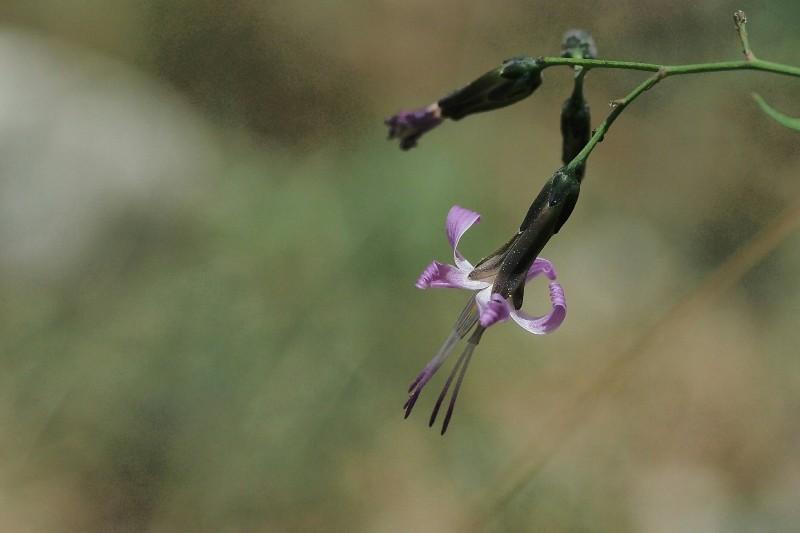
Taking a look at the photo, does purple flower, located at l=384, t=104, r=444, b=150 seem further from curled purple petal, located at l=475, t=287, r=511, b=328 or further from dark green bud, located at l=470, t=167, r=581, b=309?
curled purple petal, located at l=475, t=287, r=511, b=328

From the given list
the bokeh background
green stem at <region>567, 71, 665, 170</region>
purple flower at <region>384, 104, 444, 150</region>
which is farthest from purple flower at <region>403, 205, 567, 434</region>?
the bokeh background

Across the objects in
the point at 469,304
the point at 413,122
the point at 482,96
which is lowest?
the point at 469,304

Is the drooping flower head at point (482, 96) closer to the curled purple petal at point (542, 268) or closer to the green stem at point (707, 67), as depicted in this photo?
the green stem at point (707, 67)

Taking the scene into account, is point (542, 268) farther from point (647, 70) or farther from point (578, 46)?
point (578, 46)

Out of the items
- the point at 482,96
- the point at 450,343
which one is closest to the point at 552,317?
the point at 450,343

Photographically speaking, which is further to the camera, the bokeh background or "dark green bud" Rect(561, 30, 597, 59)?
the bokeh background

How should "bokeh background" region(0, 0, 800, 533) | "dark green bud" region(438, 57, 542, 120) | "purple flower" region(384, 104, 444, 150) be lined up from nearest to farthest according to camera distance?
"dark green bud" region(438, 57, 542, 120) < "purple flower" region(384, 104, 444, 150) < "bokeh background" region(0, 0, 800, 533)

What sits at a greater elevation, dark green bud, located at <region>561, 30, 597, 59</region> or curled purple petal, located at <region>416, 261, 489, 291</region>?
dark green bud, located at <region>561, 30, 597, 59</region>

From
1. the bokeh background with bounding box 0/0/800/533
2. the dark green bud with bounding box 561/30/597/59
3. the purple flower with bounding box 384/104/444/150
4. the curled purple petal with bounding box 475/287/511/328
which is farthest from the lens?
the bokeh background with bounding box 0/0/800/533

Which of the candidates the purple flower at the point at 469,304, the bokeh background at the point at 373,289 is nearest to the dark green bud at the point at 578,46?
the purple flower at the point at 469,304
